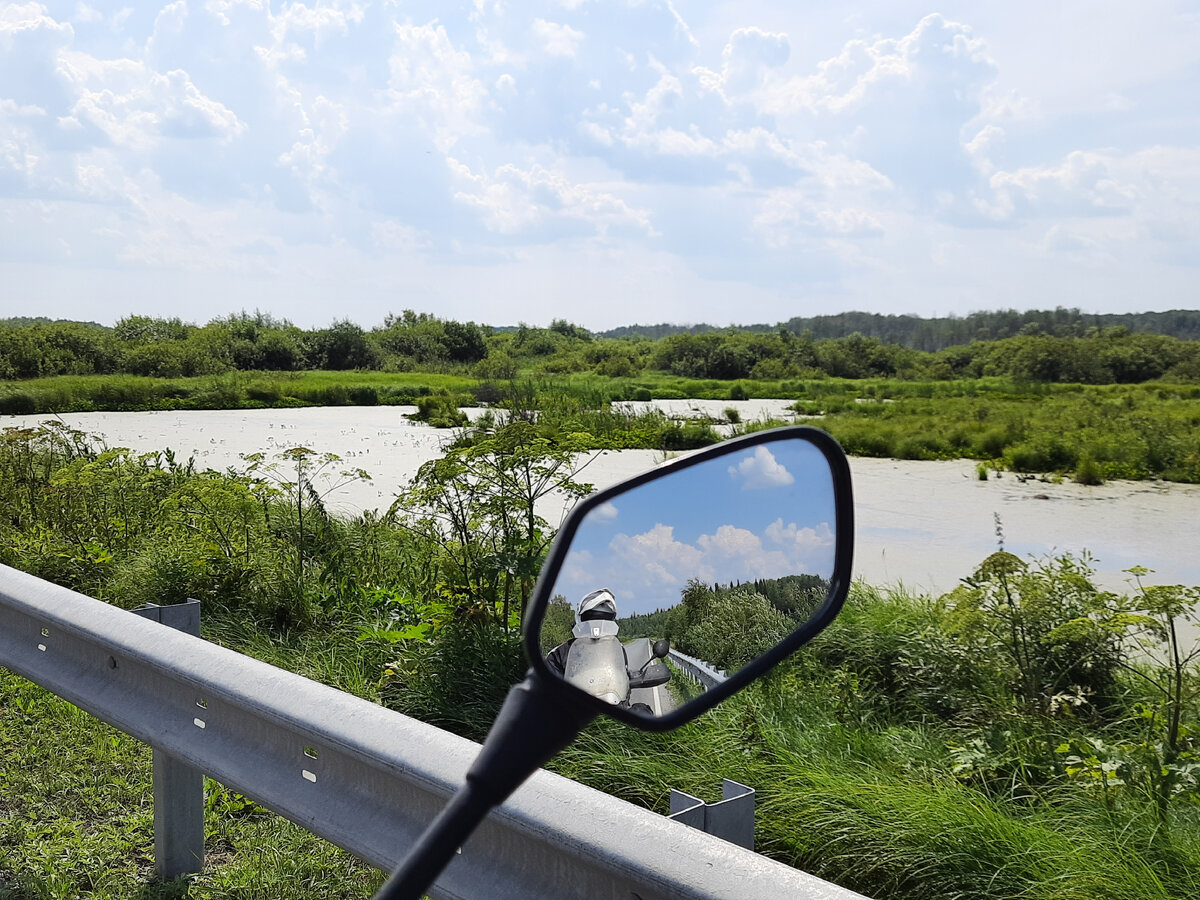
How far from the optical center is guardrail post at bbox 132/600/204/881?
8.49ft

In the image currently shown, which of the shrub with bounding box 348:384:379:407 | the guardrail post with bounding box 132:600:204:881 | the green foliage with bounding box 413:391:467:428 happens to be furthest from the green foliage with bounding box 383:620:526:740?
the shrub with bounding box 348:384:379:407

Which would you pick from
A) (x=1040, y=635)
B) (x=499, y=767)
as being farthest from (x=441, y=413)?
(x=499, y=767)

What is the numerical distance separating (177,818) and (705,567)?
2.36 m

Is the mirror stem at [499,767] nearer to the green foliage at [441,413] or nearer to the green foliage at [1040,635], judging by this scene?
the green foliage at [1040,635]

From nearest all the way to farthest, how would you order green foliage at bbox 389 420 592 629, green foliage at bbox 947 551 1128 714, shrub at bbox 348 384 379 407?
green foliage at bbox 947 551 1128 714
green foliage at bbox 389 420 592 629
shrub at bbox 348 384 379 407

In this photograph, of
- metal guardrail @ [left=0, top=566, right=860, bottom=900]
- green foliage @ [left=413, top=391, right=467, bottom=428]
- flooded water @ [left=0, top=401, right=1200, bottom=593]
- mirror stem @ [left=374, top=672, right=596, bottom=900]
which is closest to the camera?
mirror stem @ [left=374, top=672, right=596, bottom=900]

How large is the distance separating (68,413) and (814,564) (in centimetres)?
2295

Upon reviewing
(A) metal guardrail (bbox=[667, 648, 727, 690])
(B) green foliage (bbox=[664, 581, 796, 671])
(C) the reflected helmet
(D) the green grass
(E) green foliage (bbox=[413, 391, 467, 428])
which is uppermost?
(C) the reflected helmet

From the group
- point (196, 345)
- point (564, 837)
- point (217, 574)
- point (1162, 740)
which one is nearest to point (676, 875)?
point (564, 837)

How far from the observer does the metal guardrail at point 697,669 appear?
2.47 ft

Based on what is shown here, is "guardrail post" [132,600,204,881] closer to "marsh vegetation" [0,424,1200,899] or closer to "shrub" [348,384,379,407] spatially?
"marsh vegetation" [0,424,1200,899]

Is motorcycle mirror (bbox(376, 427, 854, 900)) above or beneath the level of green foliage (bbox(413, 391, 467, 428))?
above

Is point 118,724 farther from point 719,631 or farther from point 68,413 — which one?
point 68,413

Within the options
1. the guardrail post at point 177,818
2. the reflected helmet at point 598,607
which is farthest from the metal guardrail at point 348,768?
the reflected helmet at point 598,607
